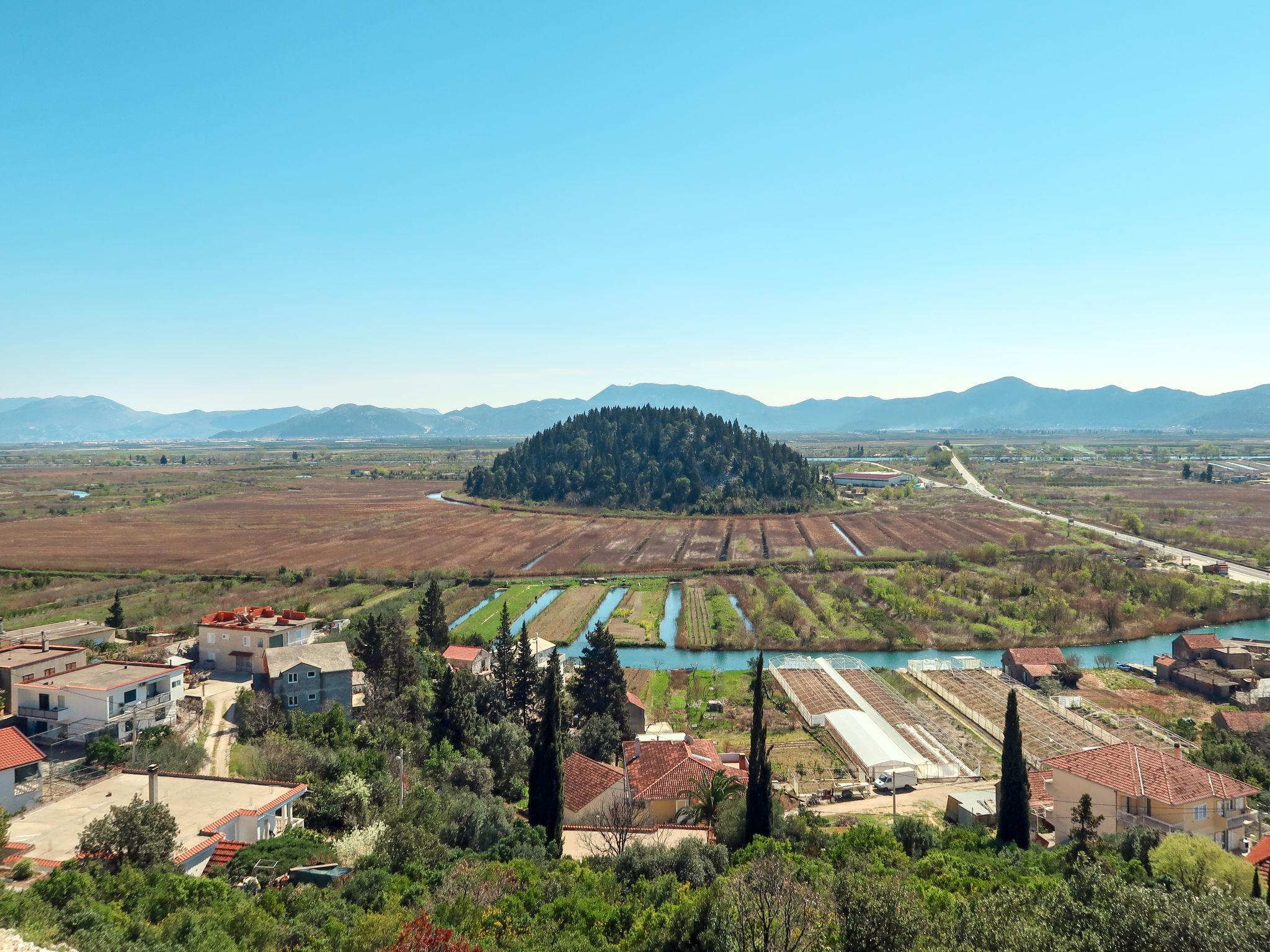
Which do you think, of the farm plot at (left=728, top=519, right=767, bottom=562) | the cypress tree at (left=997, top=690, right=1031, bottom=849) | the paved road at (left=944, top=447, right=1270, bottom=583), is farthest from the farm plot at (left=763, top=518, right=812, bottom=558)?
the cypress tree at (left=997, top=690, right=1031, bottom=849)

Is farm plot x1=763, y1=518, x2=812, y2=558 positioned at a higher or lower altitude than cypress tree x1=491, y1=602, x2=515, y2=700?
lower

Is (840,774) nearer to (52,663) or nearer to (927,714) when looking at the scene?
(927,714)

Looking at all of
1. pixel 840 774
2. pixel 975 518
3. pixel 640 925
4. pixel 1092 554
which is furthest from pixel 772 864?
pixel 975 518

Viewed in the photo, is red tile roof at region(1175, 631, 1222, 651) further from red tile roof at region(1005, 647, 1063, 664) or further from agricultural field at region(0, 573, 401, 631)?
agricultural field at region(0, 573, 401, 631)

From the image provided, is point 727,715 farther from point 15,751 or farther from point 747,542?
point 747,542

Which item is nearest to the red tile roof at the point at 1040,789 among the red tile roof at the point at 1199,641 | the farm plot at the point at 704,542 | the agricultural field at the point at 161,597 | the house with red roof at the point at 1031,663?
the house with red roof at the point at 1031,663

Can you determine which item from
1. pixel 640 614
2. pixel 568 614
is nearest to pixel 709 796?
pixel 640 614
